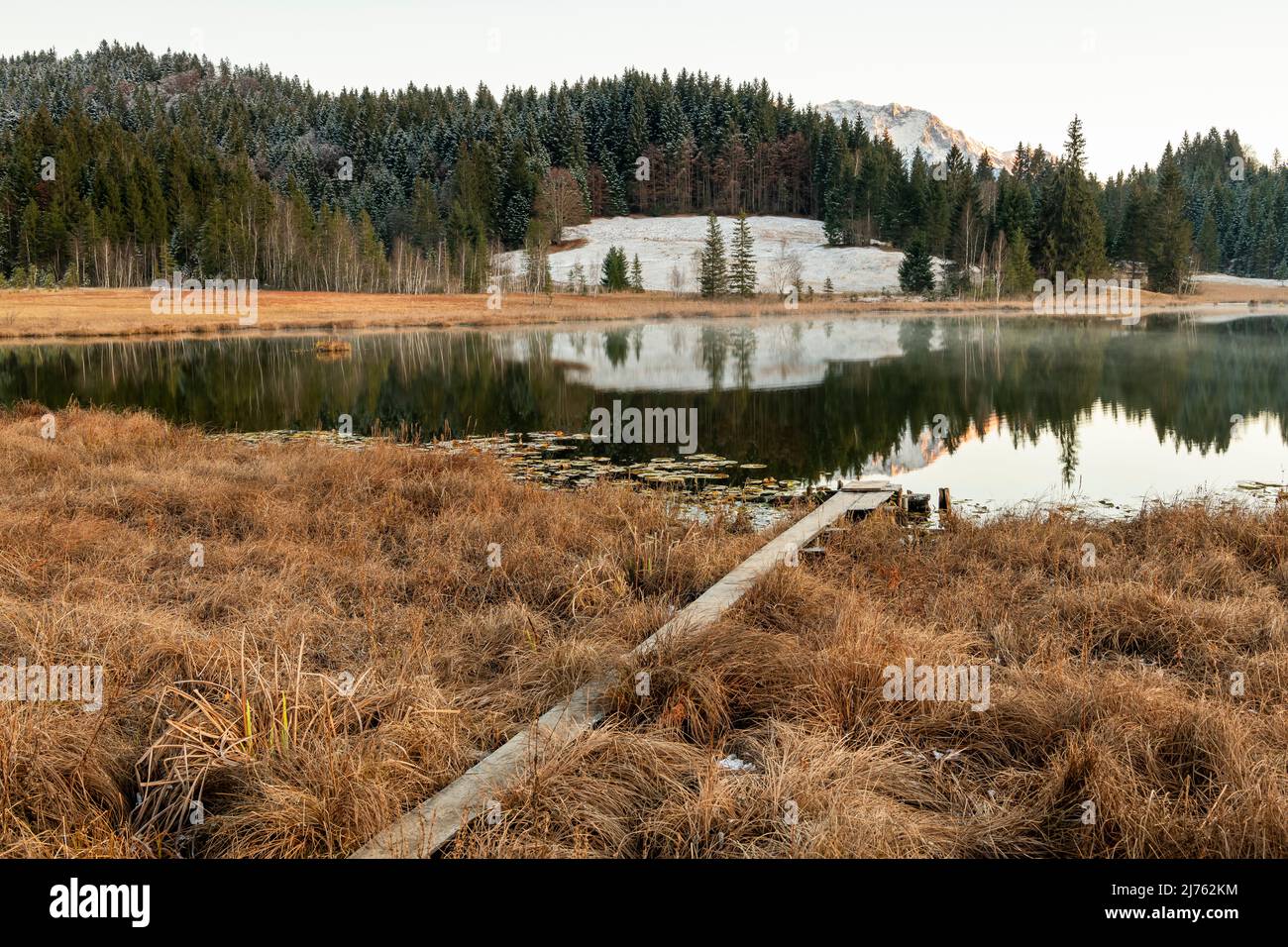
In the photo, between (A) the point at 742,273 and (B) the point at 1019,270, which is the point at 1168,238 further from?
(A) the point at 742,273

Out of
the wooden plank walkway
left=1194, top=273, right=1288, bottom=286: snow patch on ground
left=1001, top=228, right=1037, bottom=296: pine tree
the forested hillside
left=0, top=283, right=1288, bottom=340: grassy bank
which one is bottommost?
the wooden plank walkway

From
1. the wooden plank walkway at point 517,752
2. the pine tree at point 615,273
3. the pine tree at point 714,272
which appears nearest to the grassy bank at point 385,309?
the pine tree at point 714,272

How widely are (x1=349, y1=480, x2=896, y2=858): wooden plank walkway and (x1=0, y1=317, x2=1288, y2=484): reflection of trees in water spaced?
7562mm

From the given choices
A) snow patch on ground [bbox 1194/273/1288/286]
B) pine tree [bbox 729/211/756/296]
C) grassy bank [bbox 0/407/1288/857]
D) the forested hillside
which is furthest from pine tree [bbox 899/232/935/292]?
grassy bank [bbox 0/407/1288/857]

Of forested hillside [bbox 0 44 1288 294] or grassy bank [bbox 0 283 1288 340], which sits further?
forested hillside [bbox 0 44 1288 294]

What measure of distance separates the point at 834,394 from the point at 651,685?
60.8 ft

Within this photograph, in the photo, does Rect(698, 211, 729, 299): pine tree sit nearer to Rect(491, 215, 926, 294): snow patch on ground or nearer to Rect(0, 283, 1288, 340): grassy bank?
Rect(0, 283, 1288, 340): grassy bank

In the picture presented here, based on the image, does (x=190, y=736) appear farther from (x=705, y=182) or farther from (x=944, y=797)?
(x=705, y=182)

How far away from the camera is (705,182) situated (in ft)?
402

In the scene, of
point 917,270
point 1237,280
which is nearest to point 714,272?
point 917,270

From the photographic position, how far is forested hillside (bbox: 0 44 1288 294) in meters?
83.2

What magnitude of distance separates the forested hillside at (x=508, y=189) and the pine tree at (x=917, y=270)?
608mm

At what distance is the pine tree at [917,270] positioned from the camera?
75.2 metres

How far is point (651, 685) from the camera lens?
4879mm
